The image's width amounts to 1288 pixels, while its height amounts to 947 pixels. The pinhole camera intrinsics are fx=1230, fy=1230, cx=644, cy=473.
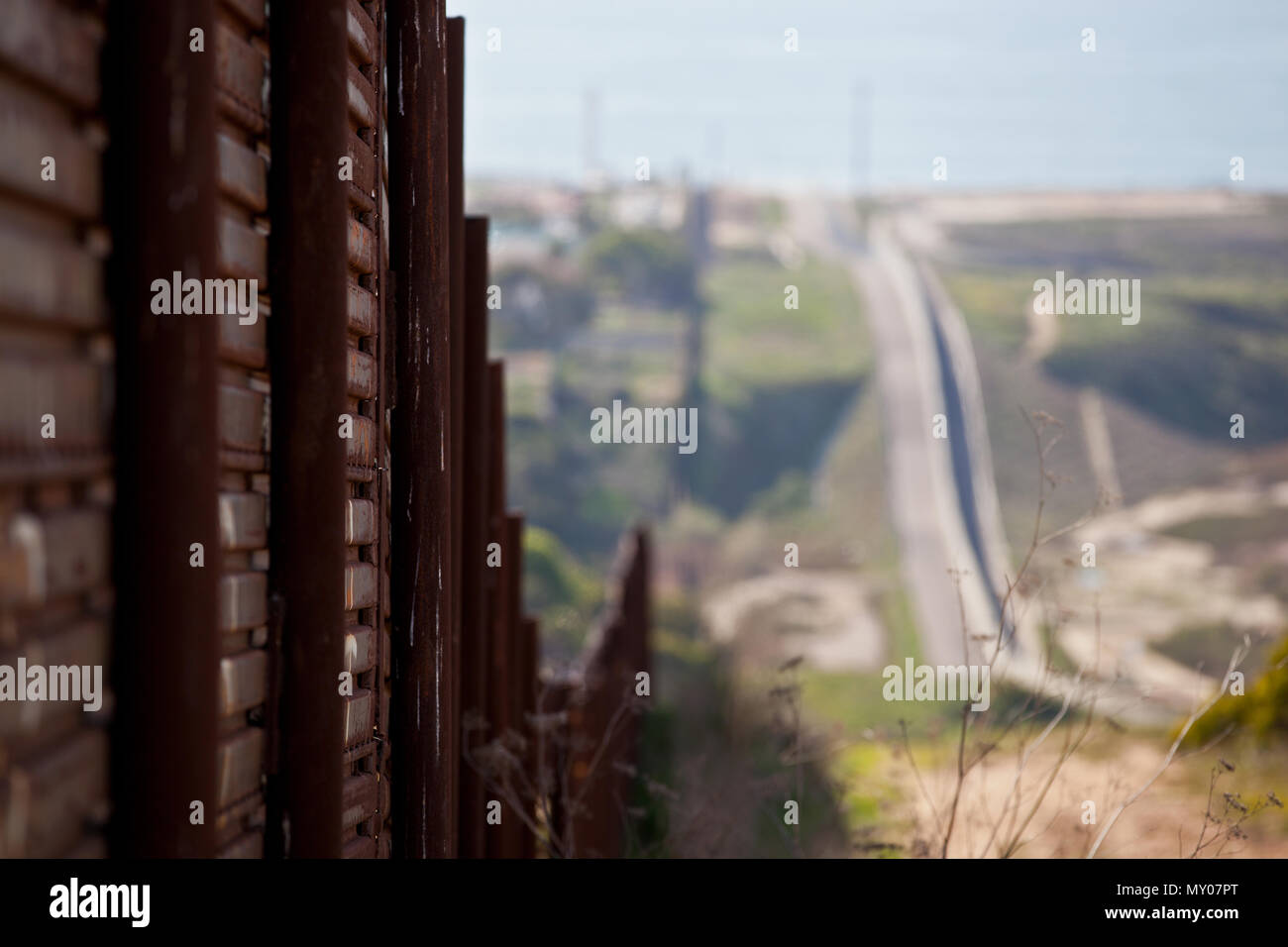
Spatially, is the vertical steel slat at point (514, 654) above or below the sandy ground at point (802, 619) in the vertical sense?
above

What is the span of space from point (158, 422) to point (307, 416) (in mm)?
540

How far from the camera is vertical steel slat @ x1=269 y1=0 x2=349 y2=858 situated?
2.34 meters

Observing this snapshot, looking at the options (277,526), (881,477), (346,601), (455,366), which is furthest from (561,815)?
(881,477)

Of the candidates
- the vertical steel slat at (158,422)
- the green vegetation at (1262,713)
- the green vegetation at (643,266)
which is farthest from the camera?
the green vegetation at (643,266)

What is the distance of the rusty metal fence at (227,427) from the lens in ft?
5.32

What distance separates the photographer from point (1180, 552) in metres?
41.8

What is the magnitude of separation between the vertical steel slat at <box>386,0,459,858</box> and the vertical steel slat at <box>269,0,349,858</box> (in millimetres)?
832

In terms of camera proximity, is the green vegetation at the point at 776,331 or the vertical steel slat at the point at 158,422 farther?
the green vegetation at the point at 776,331

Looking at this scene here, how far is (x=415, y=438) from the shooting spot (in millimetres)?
3254

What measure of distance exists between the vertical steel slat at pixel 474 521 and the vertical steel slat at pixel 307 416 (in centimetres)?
208

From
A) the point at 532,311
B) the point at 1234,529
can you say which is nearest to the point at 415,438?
the point at 1234,529

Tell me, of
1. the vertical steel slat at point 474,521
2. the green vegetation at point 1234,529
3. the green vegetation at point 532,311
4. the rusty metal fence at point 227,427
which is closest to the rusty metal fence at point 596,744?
the vertical steel slat at point 474,521

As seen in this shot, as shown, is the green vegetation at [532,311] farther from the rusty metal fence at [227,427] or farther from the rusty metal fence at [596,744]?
the rusty metal fence at [227,427]
